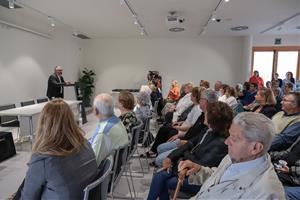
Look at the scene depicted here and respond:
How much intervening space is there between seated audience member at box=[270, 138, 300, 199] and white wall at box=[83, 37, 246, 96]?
309 inches

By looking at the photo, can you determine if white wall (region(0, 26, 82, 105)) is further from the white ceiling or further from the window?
the window

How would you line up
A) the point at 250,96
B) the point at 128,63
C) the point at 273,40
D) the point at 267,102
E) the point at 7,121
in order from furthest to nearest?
the point at 128,63, the point at 273,40, the point at 250,96, the point at 7,121, the point at 267,102

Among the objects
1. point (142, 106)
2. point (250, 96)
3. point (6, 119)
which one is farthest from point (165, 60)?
point (6, 119)

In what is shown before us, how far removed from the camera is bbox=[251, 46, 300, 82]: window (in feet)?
32.0

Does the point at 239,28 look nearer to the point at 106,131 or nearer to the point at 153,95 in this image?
the point at 153,95

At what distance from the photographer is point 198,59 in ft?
33.4

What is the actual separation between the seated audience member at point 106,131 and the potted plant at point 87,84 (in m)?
7.87

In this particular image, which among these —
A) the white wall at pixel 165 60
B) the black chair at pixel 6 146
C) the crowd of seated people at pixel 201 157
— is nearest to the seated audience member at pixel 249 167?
the crowd of seated people at pixel 201 157

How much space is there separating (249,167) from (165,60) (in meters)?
9.25

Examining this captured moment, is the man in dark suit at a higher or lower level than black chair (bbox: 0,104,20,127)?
higher

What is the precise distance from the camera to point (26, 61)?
21.7 ft

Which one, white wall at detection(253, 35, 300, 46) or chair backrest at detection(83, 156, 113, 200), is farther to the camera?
white wall at detection(253, 35, 300, 46)

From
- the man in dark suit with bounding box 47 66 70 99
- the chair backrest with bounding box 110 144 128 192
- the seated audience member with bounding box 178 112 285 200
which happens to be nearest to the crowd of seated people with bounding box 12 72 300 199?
the seated audience member with bounding box 178 112 285 200

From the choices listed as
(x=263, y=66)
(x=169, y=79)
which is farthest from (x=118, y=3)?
(x=263, y=66)
